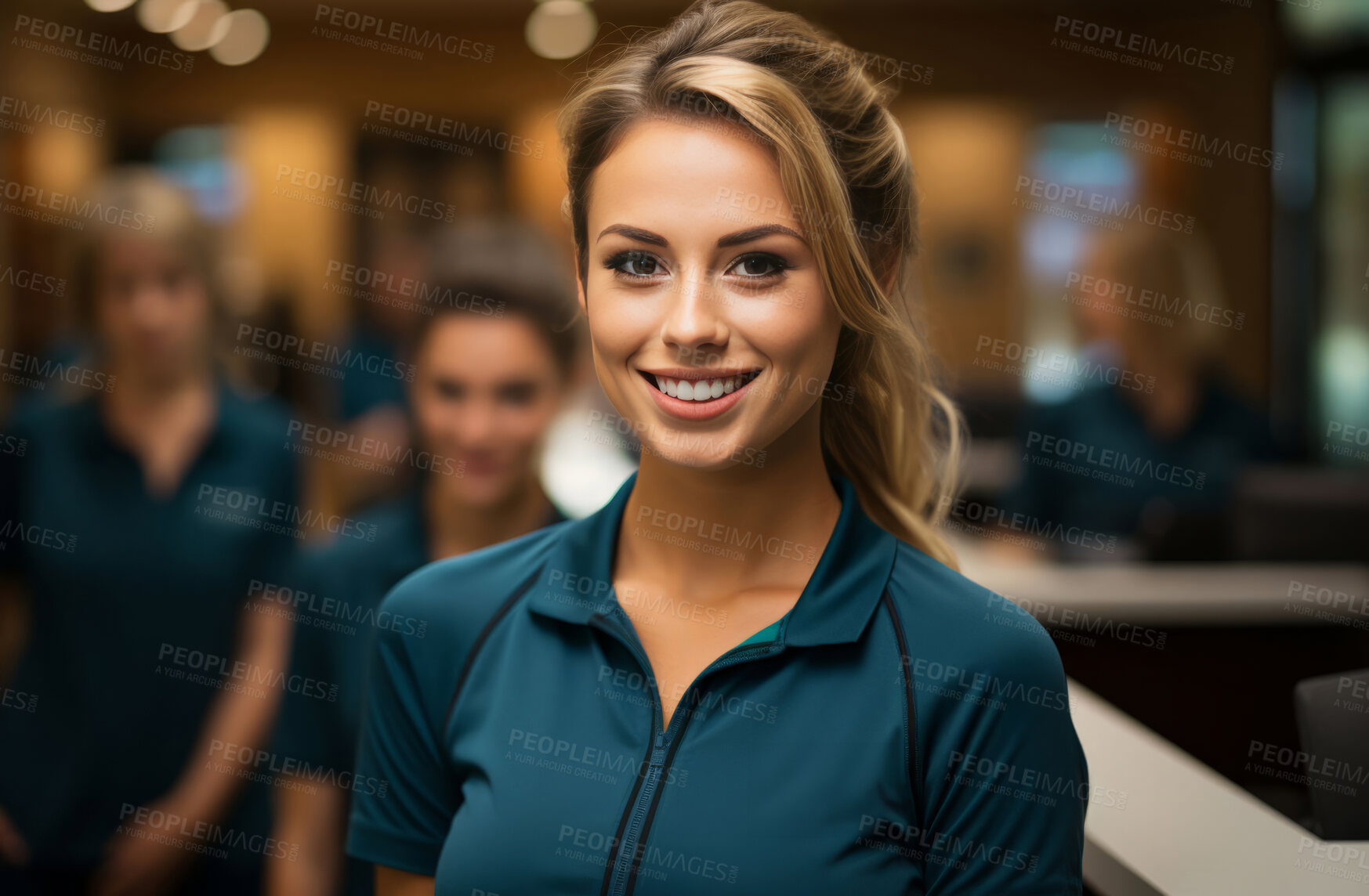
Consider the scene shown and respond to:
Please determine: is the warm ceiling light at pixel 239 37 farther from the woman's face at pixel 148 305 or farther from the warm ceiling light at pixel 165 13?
the woman's face at pixel 148 305

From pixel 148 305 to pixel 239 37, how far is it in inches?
283

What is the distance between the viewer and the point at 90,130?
8.93 metres

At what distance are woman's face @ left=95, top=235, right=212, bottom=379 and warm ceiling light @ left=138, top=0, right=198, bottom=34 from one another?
232 inches

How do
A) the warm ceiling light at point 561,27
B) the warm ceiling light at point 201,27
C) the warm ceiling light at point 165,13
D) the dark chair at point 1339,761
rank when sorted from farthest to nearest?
the warm ceiling light at point 561,27
the warm ceiling light at point 201,27
the warm ceiling light at point 165,13
the dark chair at point 1339,761

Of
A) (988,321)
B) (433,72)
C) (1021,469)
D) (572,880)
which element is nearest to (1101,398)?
(1021,469)

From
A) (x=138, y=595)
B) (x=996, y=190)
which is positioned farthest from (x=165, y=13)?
(x=138, y=595)

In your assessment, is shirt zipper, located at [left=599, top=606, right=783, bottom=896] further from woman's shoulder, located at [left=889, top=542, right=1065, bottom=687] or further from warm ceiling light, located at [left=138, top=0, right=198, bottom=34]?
warm ceiling light, located at [left=138, top=0, right=198, bottom=34]

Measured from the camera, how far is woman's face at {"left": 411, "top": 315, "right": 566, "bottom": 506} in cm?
212

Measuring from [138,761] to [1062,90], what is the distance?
26.3 ft

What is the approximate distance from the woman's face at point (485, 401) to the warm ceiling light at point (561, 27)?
599 centimetres

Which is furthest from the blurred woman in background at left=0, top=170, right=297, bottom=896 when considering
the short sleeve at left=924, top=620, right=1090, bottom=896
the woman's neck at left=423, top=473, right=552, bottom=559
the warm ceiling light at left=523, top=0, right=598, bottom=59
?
the warm ceiling light at left=523, top=0, right=598, bottom=59

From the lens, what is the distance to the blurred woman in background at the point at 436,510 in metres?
2.06

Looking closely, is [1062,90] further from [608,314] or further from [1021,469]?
[608,314]

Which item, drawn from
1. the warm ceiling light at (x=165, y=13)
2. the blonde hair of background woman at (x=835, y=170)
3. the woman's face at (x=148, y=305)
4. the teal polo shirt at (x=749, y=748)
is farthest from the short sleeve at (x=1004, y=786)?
the warm ceiling light at (x=165, y=13)
